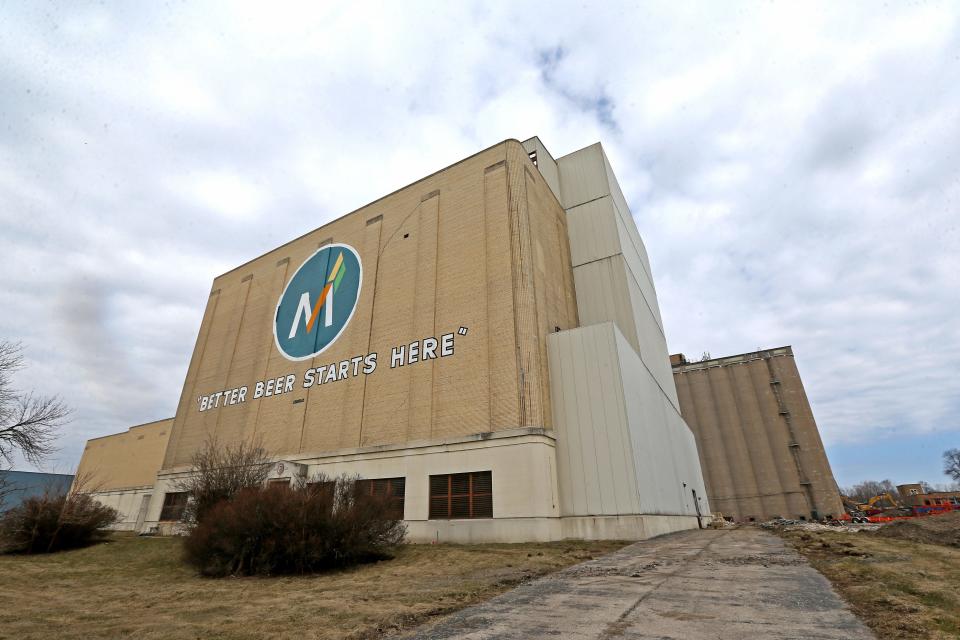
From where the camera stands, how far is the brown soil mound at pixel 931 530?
13.6 metres

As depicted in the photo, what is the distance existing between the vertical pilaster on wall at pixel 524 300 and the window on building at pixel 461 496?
10.1ft

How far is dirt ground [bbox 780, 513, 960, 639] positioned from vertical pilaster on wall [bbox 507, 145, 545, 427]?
9809 millimetres

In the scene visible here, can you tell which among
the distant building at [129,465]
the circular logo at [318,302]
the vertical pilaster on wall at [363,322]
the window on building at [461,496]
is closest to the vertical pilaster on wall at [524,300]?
the window on building at [461,496]

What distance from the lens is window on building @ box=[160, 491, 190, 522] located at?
2992 centimetres

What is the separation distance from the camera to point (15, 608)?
8.11 metres

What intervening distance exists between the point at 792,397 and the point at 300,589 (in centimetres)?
5435

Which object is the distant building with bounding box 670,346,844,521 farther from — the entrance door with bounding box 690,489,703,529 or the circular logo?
the circular logo

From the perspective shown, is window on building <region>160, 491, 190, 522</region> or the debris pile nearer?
the debris pile

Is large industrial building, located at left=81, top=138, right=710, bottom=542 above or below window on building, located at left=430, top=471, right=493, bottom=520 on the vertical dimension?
above

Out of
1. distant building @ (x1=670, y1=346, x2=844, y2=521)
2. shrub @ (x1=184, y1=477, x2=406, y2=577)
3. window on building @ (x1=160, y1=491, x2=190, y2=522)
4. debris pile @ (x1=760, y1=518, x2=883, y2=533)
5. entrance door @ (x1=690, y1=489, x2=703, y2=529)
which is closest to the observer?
shrub @ (x1=184, y1=477, x2=406, y2=577)

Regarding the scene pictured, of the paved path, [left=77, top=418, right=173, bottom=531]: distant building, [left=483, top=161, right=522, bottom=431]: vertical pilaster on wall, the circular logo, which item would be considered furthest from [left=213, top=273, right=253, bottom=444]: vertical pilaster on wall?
the paved path

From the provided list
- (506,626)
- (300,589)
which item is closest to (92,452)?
(300,589)

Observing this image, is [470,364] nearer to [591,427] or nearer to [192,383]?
[591,427]

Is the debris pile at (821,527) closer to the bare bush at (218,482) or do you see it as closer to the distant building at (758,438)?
the distant building at (758,438)
